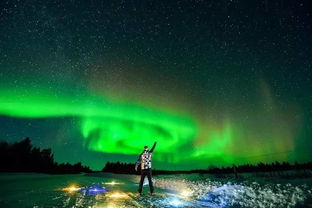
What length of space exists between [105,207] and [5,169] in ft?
262

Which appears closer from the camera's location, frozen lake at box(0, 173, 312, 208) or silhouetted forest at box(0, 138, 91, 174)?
frozen lake at box(0, 173, 312, 208)

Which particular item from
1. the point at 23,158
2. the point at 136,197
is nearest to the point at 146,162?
the point at 136,197

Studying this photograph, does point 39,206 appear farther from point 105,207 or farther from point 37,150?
point 37,150

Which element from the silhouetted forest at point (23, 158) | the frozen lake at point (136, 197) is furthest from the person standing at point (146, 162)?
the silhouetted forest at point (23, 158)

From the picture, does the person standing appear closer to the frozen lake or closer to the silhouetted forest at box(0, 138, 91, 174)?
the frozen lake

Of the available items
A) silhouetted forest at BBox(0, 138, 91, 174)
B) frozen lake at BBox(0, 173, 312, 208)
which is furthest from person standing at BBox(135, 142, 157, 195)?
silhouetted forest at BBox(0, 138, 91, 174)

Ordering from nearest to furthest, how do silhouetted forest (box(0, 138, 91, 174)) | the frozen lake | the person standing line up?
the frozen lake
the person standing
silhouetted forest (box(0, 138, 91, 174))

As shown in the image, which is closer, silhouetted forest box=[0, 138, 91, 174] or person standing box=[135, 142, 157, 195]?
person standing box=[135, 142, 157, 195]

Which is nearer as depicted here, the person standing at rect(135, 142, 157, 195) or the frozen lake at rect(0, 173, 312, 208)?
the frozen lake at rect(0, 173, 312, 208)

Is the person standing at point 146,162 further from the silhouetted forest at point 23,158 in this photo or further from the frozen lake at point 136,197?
the silhouetted forest at point 23,158

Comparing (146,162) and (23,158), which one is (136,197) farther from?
(23,158)

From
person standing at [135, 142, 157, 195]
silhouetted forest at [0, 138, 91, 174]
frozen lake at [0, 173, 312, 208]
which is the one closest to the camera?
frozen lake at [0, 173, 312, 208]

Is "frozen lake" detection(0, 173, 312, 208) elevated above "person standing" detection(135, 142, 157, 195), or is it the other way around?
"person standing" detection(135, 142, 157, 195)

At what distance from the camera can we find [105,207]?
8.19 m
